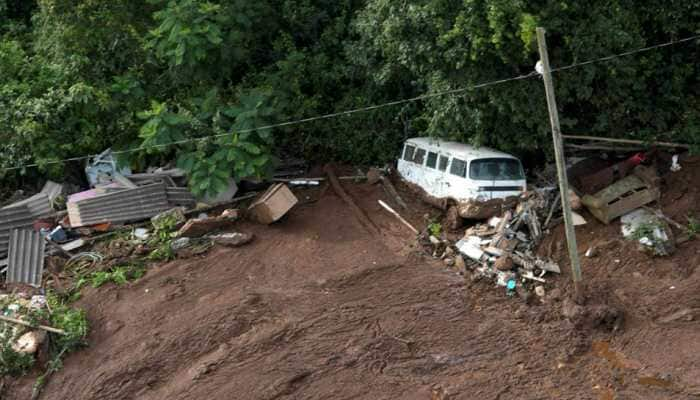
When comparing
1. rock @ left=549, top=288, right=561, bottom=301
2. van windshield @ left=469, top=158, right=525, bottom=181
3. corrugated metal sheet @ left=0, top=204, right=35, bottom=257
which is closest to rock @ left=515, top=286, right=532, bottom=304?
rock @ left=549, top=288, right=561, bottom=301

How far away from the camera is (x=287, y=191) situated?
15133 millimetres

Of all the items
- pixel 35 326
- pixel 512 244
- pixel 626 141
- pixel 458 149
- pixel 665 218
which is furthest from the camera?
pixel 458 149

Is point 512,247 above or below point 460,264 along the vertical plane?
above

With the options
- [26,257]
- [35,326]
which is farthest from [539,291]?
[26,257]

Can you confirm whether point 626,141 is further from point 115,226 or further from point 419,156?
point 115,226

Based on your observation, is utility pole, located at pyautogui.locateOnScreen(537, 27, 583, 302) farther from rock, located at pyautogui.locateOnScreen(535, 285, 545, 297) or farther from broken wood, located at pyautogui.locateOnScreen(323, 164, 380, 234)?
broken wood, located at pyautogui.locateOnScreen(323, 164, 380, 234)

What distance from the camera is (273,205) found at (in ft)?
48.9

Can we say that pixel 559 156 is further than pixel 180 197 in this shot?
No

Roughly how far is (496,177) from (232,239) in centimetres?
538

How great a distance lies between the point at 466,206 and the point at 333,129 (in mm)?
4610

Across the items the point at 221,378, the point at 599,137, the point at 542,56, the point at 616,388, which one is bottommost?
the point at 616,388

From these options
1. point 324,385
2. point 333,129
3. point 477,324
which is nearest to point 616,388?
point 477,324

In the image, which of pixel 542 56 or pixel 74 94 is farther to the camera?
pixel 74 94

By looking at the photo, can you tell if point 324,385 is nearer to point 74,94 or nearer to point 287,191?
point 287,191
